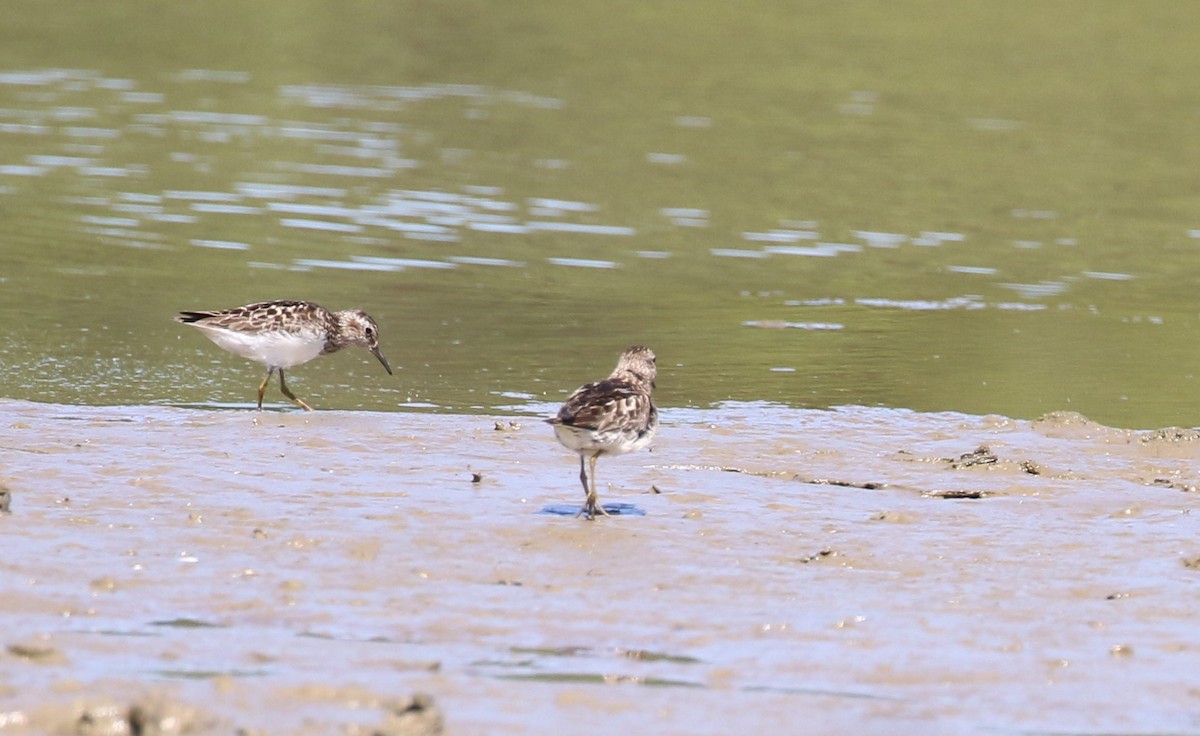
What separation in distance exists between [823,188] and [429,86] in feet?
36.1

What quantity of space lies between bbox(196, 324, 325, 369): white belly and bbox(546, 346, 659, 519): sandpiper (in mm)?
3633

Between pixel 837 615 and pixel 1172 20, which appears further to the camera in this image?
pixel 1172 20

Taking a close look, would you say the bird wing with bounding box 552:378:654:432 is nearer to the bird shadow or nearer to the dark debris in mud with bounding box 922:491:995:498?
the bird shadow

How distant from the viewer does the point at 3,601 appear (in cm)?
788

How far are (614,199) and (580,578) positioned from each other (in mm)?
15767

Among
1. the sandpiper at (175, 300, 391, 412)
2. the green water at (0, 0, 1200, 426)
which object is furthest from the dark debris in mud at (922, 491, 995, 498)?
the sandpiper at (175, 300, 391, 412)

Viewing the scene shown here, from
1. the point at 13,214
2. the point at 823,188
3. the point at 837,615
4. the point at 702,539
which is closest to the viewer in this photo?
the point at 837,615

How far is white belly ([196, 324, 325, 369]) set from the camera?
1313cm

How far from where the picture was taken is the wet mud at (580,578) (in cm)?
693

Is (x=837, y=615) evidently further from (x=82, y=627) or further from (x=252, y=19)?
(x=252, y=19)

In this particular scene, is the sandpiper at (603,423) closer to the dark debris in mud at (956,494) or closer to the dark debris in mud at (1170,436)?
the dark debris in mud at (956,494)

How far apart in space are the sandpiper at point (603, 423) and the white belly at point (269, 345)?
3.63m

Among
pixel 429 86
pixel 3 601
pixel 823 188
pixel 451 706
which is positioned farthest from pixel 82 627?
pixel 429 86

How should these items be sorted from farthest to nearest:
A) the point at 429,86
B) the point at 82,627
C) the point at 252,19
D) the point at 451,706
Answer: the point at 252,19, the point at 429,86, the point at 82,627, the point at 451,706
